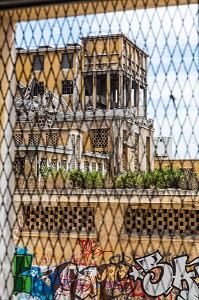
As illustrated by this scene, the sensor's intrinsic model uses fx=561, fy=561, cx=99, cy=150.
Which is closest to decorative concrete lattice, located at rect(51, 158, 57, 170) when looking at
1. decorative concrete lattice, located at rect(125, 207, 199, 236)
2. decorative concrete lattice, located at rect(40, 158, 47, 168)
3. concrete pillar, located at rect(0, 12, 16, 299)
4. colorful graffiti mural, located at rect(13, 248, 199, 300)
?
decorative concrete lattice, located at rect(40, 158, 47, 168)

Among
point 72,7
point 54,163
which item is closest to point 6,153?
point 72,7

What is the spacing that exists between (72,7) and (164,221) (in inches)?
339

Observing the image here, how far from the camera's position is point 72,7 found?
76.2 inches

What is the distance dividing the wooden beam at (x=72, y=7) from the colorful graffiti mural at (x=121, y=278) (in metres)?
7.46

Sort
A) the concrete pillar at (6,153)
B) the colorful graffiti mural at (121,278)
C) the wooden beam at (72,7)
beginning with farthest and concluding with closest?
the colorful graffiti mural at (121,278) → the concrete pillar at (6,153) → the wooden beam at (72,7)

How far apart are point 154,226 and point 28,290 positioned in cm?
271

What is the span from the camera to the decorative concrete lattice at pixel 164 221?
33.1ft

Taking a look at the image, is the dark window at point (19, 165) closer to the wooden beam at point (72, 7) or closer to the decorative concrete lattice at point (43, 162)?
the decorative concrete lattice at point (43, 162)

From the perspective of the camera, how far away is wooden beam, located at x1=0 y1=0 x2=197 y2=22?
183 cm

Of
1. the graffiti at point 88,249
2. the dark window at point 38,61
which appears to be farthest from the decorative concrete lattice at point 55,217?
Result: the dark window at point 38,61

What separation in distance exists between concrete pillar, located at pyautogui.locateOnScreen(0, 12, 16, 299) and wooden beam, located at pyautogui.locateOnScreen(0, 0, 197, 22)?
0.11 m

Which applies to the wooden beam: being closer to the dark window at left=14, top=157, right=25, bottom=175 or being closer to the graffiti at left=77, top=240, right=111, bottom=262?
the dark window at left=14, top=157, right=25, bottom=175

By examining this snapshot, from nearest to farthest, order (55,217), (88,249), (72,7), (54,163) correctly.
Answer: (72,7), (88,249), (55,217), (54,163)

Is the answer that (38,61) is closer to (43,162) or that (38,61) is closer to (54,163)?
(43,162)
